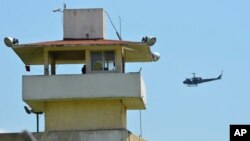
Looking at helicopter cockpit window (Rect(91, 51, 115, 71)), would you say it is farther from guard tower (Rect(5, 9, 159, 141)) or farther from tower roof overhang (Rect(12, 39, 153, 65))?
tower roof overhang (Rect(12, 39, 153, 65))

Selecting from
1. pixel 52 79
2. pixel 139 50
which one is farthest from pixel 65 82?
pixel 139 50

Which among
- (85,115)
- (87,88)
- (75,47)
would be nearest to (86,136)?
(85,115)

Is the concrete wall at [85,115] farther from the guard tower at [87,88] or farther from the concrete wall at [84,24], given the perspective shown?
the concrete wall at [84,24]

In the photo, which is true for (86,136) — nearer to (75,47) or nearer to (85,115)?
(85,115)

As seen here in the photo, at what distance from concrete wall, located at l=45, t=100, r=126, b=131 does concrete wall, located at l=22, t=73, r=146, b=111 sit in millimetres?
544

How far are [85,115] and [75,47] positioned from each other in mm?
3060

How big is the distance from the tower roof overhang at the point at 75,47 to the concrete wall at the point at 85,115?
2418 millimetres

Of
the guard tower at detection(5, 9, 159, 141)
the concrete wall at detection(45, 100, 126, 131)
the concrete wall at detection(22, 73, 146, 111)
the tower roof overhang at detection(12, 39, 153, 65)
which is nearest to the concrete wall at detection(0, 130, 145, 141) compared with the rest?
the guard tower at detection(5, 9, 159, 141)

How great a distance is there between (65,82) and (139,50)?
3821 millimetres

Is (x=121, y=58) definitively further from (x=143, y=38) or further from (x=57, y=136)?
(x=57, y=136)

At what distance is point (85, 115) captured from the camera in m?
46.8

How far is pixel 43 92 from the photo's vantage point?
4659 cm

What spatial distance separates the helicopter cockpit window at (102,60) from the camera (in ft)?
155

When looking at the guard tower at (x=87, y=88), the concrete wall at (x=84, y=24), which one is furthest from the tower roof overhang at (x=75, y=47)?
the concrete wall at (x=84, y=24)
